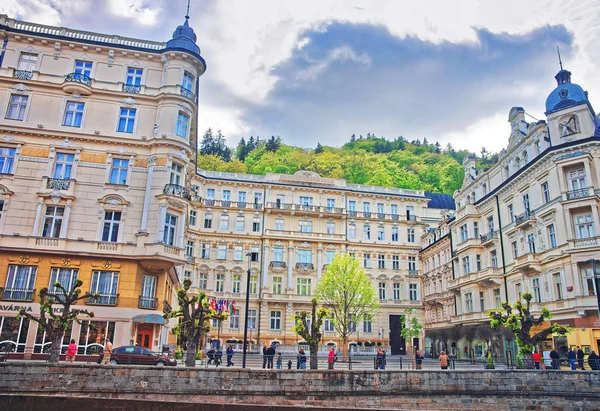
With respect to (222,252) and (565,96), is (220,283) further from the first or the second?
(565,96)

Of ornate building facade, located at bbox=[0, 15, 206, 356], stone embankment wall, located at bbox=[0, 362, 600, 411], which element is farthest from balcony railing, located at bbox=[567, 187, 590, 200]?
ornate building facade, located at bbox=[0, 15, 206, 356]

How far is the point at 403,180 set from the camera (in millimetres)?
91000

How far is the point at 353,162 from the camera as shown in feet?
308

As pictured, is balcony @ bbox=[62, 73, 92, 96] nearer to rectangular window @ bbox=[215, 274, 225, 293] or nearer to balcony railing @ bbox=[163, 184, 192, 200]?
balcony railing @ bbox=[163, 184, 192, 200]

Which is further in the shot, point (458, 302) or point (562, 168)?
point (458, 302)

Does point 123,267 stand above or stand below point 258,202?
below

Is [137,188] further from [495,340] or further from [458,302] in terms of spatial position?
[458,302]

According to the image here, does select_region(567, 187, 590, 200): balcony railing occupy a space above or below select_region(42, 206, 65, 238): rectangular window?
above

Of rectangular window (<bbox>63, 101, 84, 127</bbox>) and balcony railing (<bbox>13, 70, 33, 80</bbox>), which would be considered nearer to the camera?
balcony railing (<bbox>13, 70, 33, 80</bbox>)

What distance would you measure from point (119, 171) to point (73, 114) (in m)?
5.47

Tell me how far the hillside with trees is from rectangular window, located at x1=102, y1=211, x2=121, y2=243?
170 feet

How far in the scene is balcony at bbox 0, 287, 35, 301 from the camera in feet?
90.2

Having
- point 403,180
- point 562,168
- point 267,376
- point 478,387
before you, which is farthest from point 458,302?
point 403,180

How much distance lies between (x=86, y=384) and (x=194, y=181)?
1487 inches
